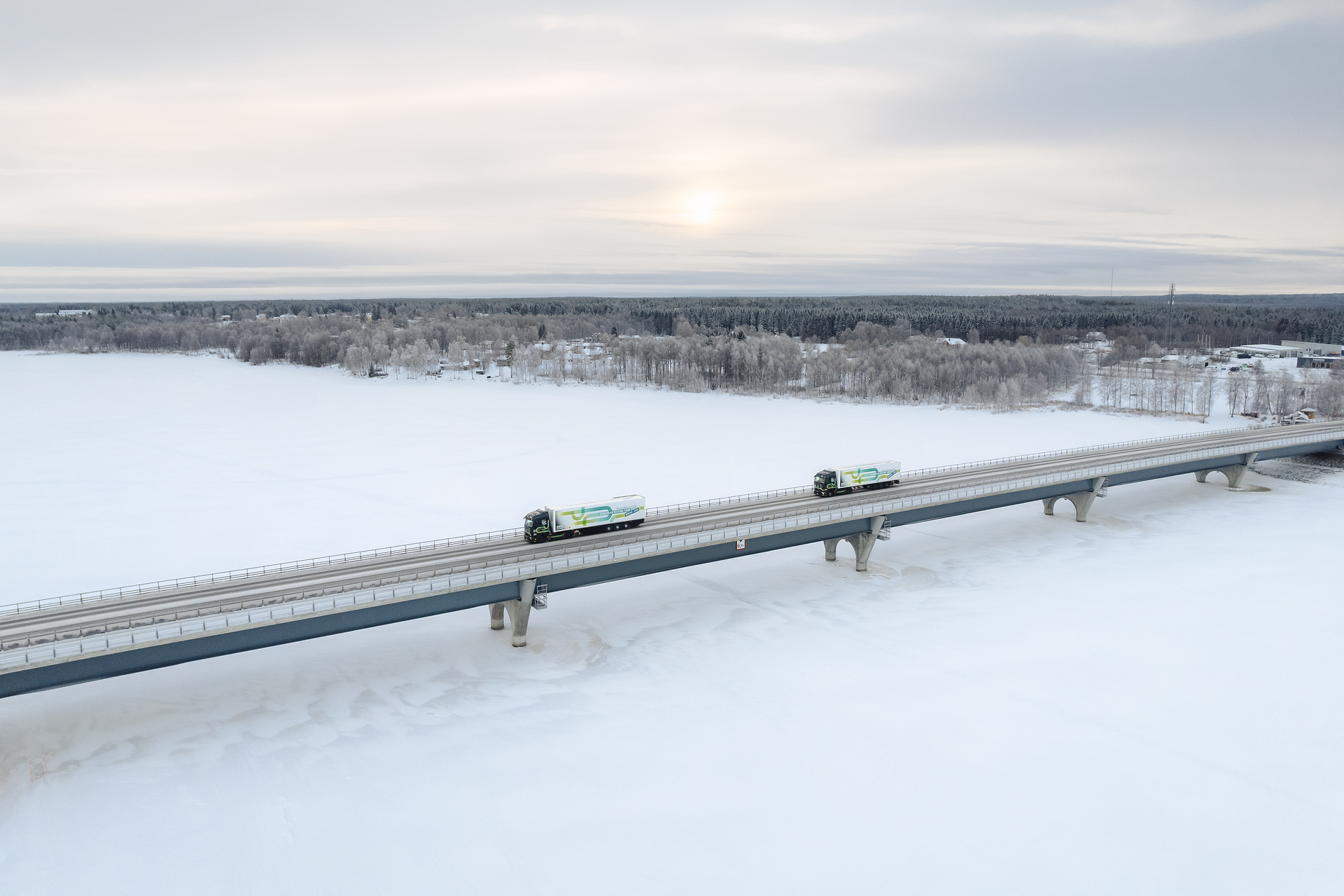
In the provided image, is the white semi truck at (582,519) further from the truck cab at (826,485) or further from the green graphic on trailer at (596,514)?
the truck cab at (826,485)

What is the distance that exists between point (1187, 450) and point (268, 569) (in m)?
74.3

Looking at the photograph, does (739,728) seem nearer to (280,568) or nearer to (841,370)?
(280,568)

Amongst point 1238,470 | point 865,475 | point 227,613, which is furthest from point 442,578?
point 1238,470

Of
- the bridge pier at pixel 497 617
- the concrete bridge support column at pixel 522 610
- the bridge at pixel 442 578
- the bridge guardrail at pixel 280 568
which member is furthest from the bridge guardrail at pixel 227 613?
the bridge pier at pixel 497 617

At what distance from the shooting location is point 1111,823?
27656 millimetres

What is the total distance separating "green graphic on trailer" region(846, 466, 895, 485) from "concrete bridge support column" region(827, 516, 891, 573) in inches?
176

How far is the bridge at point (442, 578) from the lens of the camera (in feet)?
101

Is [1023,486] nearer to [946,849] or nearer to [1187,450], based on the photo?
[1187,450]

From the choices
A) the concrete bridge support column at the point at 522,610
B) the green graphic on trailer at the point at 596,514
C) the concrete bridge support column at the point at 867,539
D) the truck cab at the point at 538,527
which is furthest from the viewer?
the concrete bridge support column at the point at 867,539

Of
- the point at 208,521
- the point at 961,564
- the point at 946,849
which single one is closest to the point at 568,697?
the point at 946,849

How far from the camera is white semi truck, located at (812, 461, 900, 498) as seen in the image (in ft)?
182

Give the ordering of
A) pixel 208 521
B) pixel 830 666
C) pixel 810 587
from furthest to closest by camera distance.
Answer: pixel 208 521, pixel 810 587, pixel 830 666

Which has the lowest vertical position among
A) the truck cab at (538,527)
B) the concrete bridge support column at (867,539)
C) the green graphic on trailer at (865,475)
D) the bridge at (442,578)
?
the concrete bridge support column at (867,539)

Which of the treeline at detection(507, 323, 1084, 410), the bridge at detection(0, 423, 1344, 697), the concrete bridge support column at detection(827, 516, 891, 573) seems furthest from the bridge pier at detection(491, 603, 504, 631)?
the treeline at detection(507, 323, 1084, 410)
